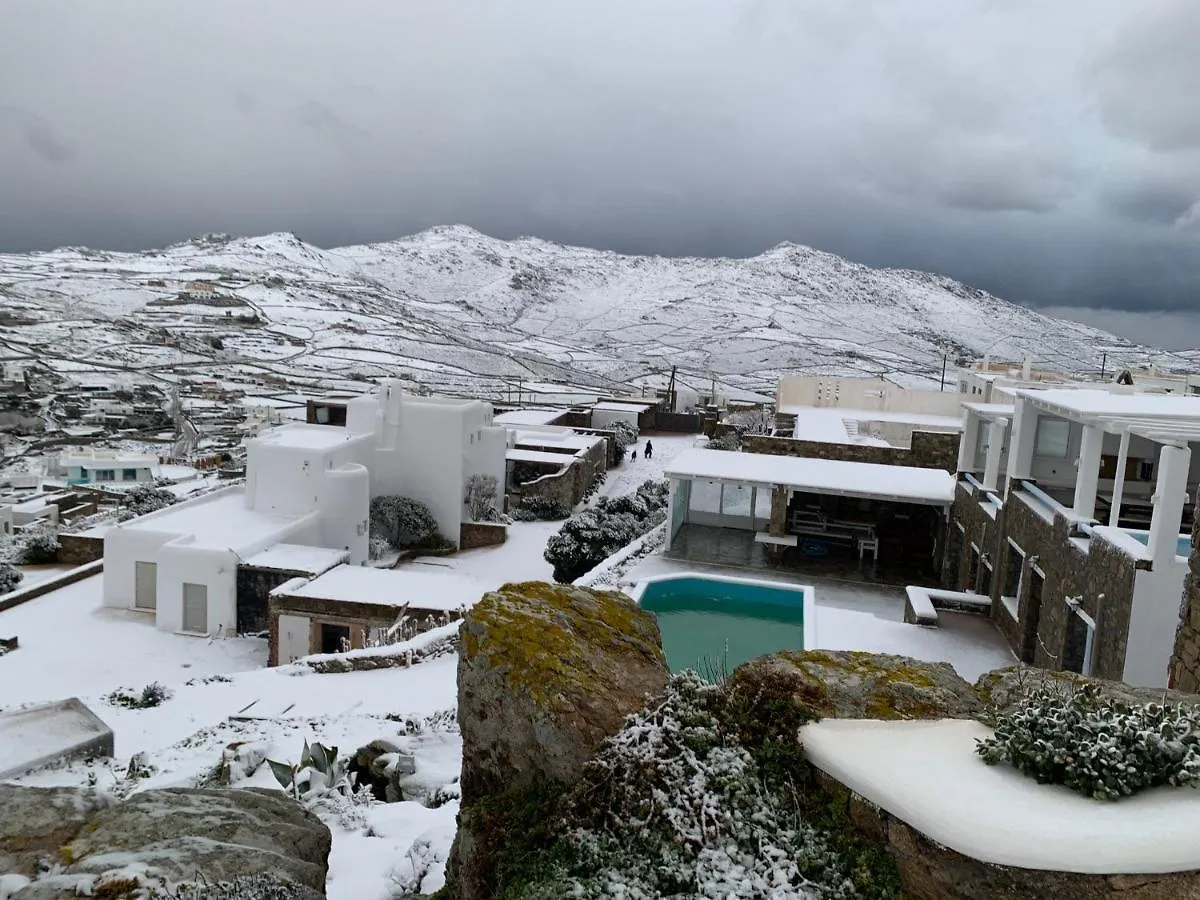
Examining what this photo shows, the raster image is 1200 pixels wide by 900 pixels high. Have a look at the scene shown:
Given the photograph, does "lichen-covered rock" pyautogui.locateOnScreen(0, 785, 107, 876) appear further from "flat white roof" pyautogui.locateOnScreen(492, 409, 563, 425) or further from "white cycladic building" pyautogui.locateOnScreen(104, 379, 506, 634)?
"flat white roof" pyautogui.locateOnScreen(492, 409, 563, 425)

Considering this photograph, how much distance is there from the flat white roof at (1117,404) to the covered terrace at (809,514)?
439 cm

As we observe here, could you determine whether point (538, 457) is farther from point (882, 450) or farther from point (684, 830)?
point (684, 830)

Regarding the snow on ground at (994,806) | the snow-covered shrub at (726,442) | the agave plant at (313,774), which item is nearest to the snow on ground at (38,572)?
the agave plant at (313,774)

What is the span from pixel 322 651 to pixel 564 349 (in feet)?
314

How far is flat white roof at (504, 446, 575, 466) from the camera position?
27.8m

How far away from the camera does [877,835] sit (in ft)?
9.56

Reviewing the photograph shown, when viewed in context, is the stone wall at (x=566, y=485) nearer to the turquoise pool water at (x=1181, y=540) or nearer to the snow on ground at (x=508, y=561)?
the snow on ground at (x=508, y=561)

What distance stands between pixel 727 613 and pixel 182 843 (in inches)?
356

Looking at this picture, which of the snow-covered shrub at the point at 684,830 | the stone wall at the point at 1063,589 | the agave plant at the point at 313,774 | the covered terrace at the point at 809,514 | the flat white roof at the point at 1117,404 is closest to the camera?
the snow-covered shrub at the point at 684,830

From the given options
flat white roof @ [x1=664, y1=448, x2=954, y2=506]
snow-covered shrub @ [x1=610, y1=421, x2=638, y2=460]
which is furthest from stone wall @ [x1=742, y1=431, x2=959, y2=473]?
snow-covered shrub @ [x1=610, y1=421, x2=638, y2=460]

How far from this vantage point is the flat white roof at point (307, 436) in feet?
67.8

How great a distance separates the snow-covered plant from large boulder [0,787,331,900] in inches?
823

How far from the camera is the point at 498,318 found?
459 feet

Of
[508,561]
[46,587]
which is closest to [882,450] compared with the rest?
[508,561]
